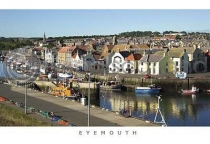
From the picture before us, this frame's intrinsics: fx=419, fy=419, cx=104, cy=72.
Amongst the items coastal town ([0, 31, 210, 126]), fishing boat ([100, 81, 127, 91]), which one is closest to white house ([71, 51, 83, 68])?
coastal town ([0, 31, 210, 126])

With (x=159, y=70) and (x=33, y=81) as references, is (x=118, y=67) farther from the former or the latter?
(x=33, y=81)

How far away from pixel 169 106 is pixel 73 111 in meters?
3.93

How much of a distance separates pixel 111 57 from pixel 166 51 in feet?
7.42

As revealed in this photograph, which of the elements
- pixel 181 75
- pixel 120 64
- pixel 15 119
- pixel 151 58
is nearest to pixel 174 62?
pixel 151 58

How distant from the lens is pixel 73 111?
648 centimetres

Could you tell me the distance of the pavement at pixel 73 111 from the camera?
5.52 meters

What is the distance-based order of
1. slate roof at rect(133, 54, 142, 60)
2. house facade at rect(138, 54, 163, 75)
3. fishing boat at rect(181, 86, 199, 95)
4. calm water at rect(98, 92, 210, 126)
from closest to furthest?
calm water at rect(98, 92, 210, 126) → fishing boat at rect(181, 86, 199, 95) → house facade at rect(138, 54, 163, 75) → slate roof at rect(133, 54, 142, 60)

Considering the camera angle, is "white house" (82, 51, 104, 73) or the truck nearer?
the truck

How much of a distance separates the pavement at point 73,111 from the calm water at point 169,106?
1.76 m

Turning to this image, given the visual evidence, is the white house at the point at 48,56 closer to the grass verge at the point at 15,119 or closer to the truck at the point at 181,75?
the truck at the point at 181,75

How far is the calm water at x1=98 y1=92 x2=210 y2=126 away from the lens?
8.16 meters

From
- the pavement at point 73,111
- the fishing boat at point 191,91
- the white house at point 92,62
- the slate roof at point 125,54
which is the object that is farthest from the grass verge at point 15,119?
the white house at point 92,62

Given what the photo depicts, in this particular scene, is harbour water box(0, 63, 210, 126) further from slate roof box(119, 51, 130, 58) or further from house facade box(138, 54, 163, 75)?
slate roof box(119, 51, 130, 58)

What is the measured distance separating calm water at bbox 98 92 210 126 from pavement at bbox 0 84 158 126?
1759 millimetres
